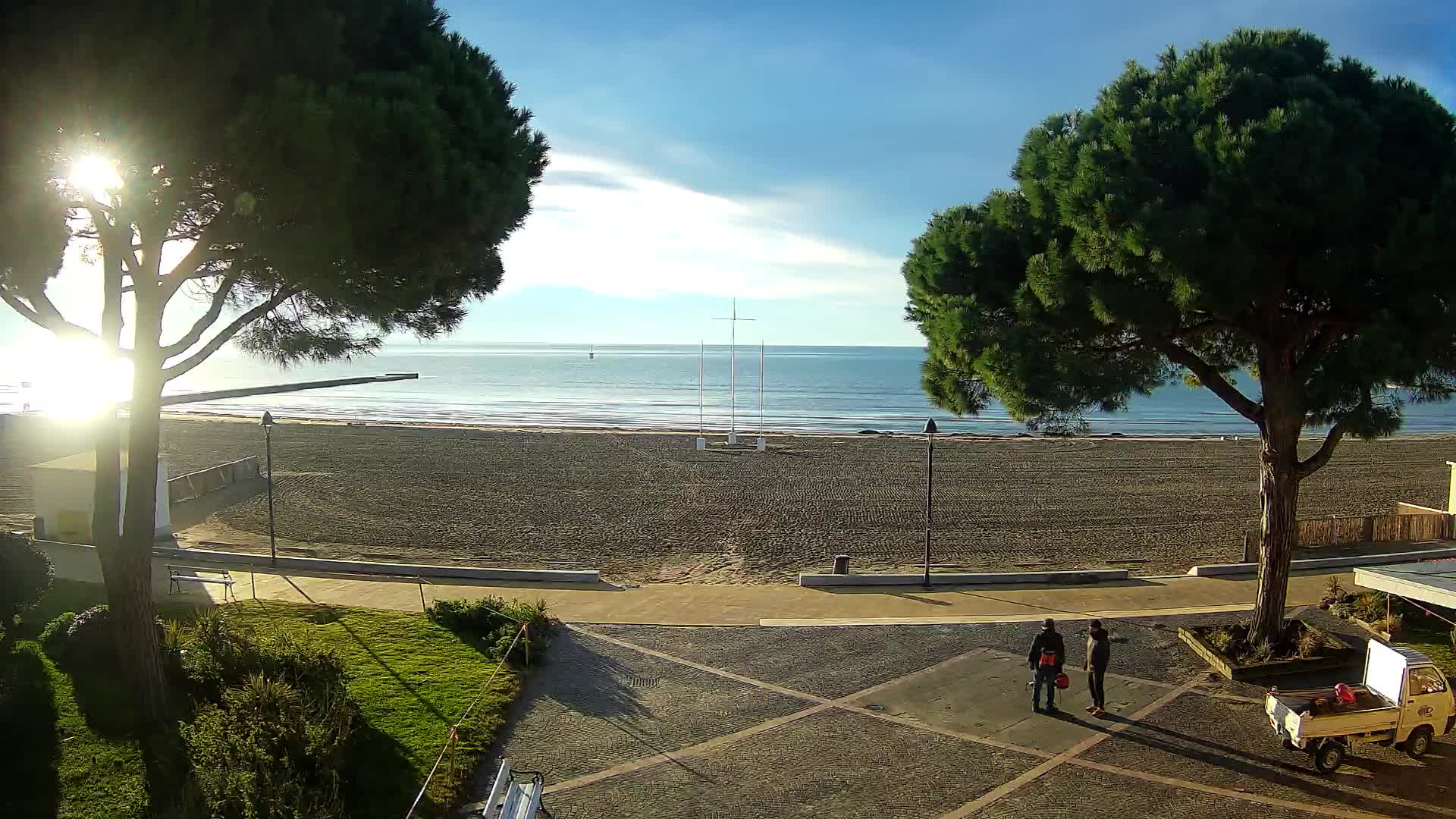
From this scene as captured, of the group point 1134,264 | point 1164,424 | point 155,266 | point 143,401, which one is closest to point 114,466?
point 143,401

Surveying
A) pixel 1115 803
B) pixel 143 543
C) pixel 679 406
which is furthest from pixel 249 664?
pixel 679 406

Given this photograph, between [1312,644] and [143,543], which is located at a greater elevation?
[143,543]

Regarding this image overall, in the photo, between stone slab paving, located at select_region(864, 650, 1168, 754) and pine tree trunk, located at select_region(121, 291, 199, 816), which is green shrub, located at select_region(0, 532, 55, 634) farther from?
stone slab paving, located at select_region(864, 650, 1168, 754)

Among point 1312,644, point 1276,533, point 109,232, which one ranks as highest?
point 109,232

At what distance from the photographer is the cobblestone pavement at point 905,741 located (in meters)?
8.78

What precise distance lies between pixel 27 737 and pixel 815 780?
27.1 feet

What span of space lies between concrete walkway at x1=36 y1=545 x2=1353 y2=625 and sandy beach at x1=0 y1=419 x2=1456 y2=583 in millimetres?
2626

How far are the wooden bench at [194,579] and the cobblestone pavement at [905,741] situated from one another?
278 inches

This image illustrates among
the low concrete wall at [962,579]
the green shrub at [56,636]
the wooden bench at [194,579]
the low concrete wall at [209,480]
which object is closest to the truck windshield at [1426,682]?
the low concrete wall at [962,579]

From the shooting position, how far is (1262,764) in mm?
9594

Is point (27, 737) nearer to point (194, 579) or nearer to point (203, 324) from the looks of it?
point (203, 324)

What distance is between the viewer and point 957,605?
16.1 m

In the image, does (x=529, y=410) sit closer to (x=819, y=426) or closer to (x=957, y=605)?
(x=819, y=426)

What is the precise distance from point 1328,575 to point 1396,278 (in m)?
10.1
